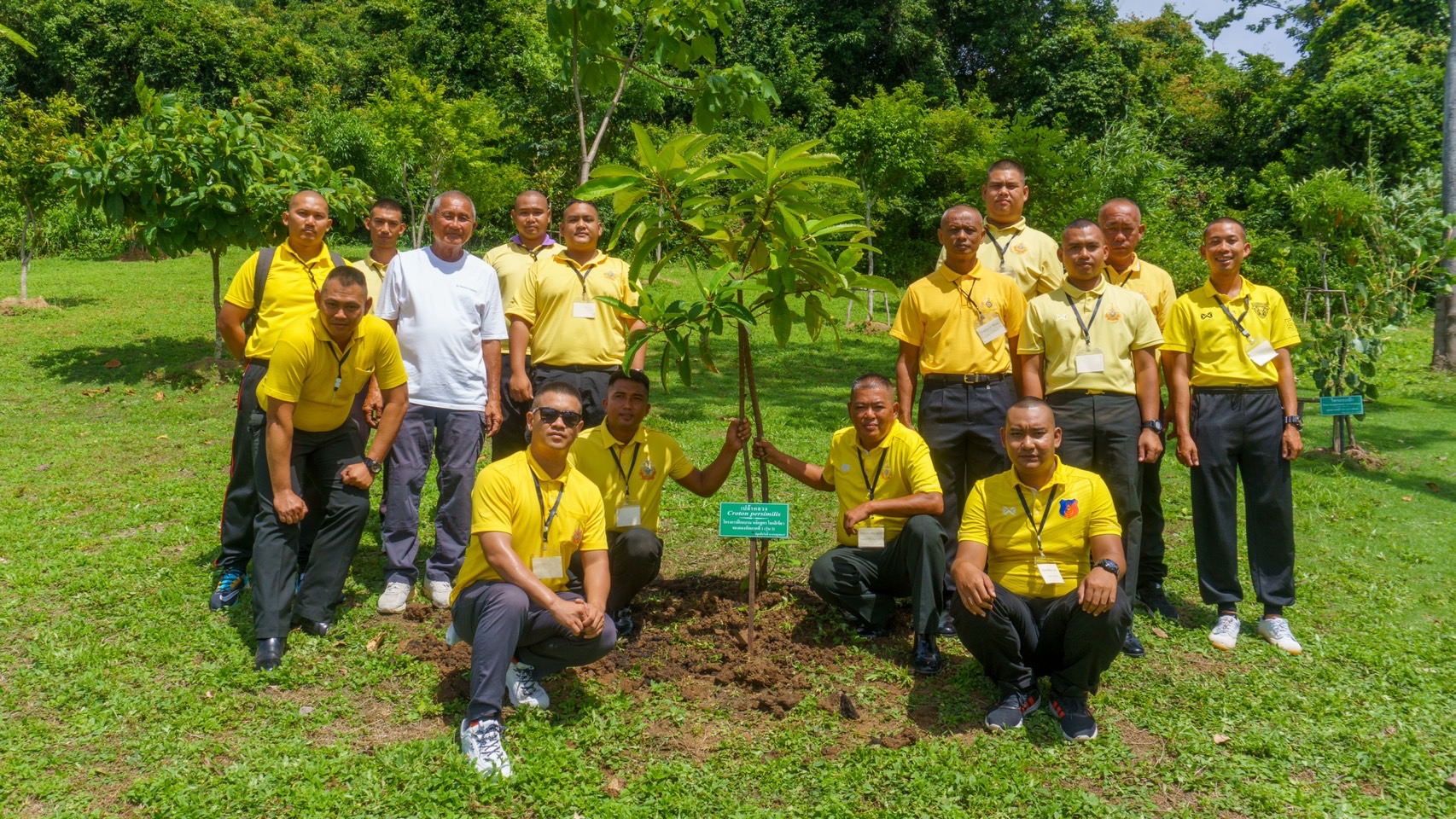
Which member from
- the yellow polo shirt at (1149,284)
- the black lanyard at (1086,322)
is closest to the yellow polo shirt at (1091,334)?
the black lanyard at (1086,322)

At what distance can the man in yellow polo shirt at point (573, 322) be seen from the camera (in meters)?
4.96

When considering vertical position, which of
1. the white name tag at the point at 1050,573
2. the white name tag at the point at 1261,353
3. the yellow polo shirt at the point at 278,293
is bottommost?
the white name tag at the point at 1050,573

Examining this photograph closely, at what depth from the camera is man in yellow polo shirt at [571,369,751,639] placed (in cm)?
435

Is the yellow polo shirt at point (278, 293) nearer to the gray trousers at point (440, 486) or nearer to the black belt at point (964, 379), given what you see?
the gray trousers at point (440, 486)

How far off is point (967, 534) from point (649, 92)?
66.6 feet

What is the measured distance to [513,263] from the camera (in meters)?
5.29

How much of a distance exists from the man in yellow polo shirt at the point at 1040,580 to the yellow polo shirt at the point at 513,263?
2615mm

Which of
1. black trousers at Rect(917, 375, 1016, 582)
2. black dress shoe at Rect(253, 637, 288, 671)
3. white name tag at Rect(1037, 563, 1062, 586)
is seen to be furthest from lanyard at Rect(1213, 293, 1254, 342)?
black dress shoe at Rect(253, 637, 288, 671)

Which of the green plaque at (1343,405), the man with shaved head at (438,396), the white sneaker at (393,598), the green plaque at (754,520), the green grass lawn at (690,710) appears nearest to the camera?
the green grass lawn at (690,710)

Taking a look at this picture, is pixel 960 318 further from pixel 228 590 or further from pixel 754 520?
pixel 228 590

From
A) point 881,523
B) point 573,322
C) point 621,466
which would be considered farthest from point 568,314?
point 881,523

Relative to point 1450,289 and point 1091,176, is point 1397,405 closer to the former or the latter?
point 1450,289

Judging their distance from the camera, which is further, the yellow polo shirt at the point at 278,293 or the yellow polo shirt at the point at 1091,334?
the yellow polo shirt at the point at 278,293

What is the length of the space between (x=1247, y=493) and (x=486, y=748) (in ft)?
12.4
